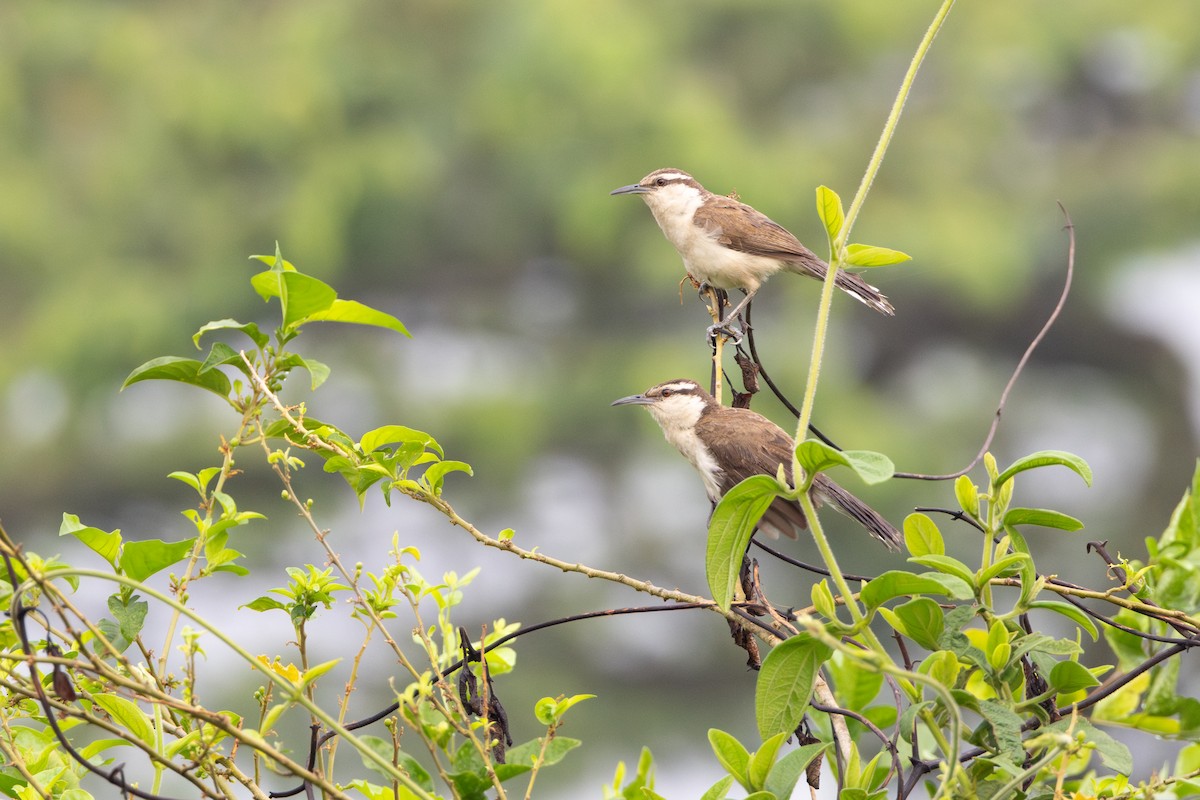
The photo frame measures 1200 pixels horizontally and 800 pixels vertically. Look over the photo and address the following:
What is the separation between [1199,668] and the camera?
7.43 meters

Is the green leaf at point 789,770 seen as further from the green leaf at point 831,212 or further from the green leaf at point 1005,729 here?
the green leaf at point 831,212

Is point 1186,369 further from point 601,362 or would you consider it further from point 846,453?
point 846,453

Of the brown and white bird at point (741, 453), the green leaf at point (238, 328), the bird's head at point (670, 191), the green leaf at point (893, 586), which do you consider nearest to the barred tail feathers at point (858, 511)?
the brown and white bird at point (741, 453)

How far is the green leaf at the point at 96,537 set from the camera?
0.96 m

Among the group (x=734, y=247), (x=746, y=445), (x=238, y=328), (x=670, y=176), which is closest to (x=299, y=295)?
(x=238, y=328)

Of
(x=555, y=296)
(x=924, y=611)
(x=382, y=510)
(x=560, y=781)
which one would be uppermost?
(x=555, y=296)

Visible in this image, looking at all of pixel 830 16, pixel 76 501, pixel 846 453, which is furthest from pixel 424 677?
pixel 830 16

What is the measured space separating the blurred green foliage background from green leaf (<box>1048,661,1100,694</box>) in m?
5.82

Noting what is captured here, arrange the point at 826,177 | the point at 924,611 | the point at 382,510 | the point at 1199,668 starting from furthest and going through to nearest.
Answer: the point at 826,177 < the point at 1199,668 < the point at 382,510 < the point at 924,611

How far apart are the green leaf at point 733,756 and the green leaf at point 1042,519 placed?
0.29 m

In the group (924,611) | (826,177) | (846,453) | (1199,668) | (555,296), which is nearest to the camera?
(846,453)

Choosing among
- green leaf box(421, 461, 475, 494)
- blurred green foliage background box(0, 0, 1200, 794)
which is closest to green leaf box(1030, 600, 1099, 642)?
green leaf box(421, 461, 475, 494)

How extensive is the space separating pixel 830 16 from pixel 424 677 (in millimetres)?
8129

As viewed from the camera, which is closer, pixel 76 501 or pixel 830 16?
pixel 76 501
